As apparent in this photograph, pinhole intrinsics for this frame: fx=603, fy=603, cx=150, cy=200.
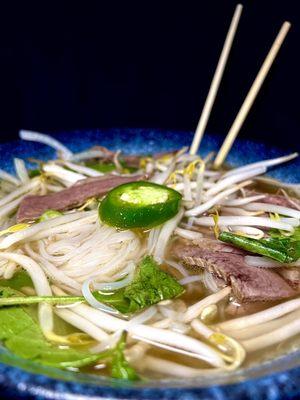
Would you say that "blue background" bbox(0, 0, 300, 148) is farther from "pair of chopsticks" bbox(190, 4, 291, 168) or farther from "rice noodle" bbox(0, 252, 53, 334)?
"rice noodle" bbox(0, 252, 53, 334)

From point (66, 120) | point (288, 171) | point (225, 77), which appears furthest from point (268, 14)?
point (66, 120)

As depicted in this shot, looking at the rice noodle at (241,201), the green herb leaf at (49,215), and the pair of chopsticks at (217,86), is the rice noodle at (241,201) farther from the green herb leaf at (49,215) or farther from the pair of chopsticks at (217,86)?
the green herb leaf at (49,215)

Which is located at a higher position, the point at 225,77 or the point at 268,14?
the point at 268,14

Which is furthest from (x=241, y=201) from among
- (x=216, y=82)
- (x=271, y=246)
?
(x=216, y=82)

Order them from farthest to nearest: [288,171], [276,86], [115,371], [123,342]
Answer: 1. [276,86]
2. [288,171]
3. [123,342]
4. [115,371]

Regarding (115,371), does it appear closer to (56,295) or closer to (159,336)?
(159,336)

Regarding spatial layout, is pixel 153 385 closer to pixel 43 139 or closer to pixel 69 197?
pixel 69 197
